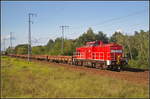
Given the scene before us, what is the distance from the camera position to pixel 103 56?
90.6 feet

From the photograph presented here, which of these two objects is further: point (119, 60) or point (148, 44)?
point (148, 44)

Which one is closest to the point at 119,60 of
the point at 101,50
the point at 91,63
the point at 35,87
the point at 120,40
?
the point at 101,50

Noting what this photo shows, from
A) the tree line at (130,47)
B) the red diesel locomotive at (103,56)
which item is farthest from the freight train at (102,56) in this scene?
the tree line at (130,47)

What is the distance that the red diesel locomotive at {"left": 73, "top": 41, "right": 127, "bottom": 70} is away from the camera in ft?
84.6

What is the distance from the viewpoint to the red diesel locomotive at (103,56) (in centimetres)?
2580

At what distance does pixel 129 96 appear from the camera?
1175 cm

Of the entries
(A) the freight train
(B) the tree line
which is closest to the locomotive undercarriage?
(A) the freight train

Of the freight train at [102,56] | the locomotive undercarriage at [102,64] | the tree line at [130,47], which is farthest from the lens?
the tree line at [130,47]

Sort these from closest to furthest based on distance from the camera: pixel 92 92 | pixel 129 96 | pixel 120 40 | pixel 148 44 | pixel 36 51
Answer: pixel 129 96
pixel 92 92
pixel 148 44
pixel 120 40
pixel 36 51

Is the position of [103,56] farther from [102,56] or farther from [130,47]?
[130,47]

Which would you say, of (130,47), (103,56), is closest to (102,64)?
(103,56)

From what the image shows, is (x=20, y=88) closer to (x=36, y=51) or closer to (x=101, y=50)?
(x=101, y=50)

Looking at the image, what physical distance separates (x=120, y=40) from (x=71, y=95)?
71.0m

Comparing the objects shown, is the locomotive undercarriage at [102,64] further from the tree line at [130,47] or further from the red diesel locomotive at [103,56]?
the tree line at [130,47]
